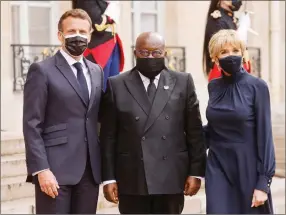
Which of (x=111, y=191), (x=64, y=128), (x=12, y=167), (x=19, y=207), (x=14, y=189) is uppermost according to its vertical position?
(x=64, y=128)

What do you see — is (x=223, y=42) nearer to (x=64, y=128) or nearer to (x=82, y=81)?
(x=82, y=81)

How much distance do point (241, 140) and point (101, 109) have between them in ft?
2.96

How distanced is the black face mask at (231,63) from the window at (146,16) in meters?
7.44

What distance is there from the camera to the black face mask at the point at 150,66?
3752mm

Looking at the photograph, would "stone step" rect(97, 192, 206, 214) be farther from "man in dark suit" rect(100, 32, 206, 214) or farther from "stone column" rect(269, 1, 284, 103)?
"stone column" rect(269, 1, 284, 103)

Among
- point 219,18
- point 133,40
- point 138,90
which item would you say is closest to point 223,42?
point 138,90

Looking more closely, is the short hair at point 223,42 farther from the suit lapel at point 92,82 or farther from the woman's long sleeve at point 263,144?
the suit lapel at point 92,82

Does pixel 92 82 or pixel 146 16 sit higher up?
pixel 146 16

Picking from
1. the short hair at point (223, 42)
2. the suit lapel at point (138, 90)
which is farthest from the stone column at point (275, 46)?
the suit lapel at point (138, 90)

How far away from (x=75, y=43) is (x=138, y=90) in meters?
0.50

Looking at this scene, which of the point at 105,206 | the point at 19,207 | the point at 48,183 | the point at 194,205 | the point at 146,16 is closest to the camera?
the point at 48,183

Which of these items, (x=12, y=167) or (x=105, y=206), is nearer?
(x=105, y=206)

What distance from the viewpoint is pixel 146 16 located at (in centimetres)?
1143

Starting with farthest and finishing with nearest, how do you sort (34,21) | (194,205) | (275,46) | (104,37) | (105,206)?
(275,46) < (34,21) < (194,205) < (105,206) < (104,37)
